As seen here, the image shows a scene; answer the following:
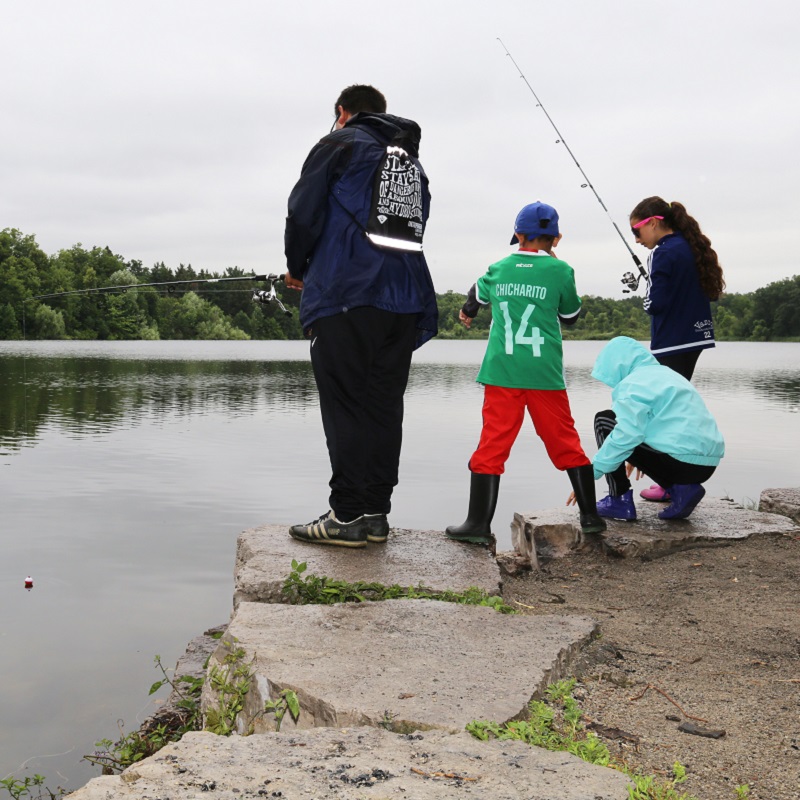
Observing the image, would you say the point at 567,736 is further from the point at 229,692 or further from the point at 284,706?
the point at 229,692

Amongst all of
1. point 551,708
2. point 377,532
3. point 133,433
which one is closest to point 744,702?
point 551,708

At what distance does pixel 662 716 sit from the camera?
2.63 meters

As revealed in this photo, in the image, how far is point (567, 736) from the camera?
2400mm

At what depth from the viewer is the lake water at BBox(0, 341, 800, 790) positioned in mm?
4598

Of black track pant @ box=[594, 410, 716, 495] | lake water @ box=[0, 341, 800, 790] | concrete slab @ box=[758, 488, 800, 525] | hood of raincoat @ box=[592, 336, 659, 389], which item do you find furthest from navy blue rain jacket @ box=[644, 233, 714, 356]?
A: lake water @ box=[0, 341, 800, 790]

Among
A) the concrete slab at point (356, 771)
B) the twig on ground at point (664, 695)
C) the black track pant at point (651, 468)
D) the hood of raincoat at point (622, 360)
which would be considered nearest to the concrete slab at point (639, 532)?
the black track pant at point (651, 468)

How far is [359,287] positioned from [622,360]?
6.53 ft

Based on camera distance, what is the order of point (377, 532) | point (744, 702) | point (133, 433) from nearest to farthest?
point (744, 702), point (377, 532), point (133, 433)

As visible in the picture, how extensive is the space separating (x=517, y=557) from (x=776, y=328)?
9294 cm

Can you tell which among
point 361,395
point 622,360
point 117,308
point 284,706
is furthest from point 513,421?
point 117,308

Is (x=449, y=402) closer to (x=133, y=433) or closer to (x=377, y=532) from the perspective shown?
(x=133, y=433)

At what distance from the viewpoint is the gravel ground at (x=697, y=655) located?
7.75 ft

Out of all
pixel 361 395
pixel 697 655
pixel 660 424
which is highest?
pixel 361 395

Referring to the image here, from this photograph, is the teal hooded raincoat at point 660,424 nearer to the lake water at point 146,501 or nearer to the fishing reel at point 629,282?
the fishing reel at point 629,282
